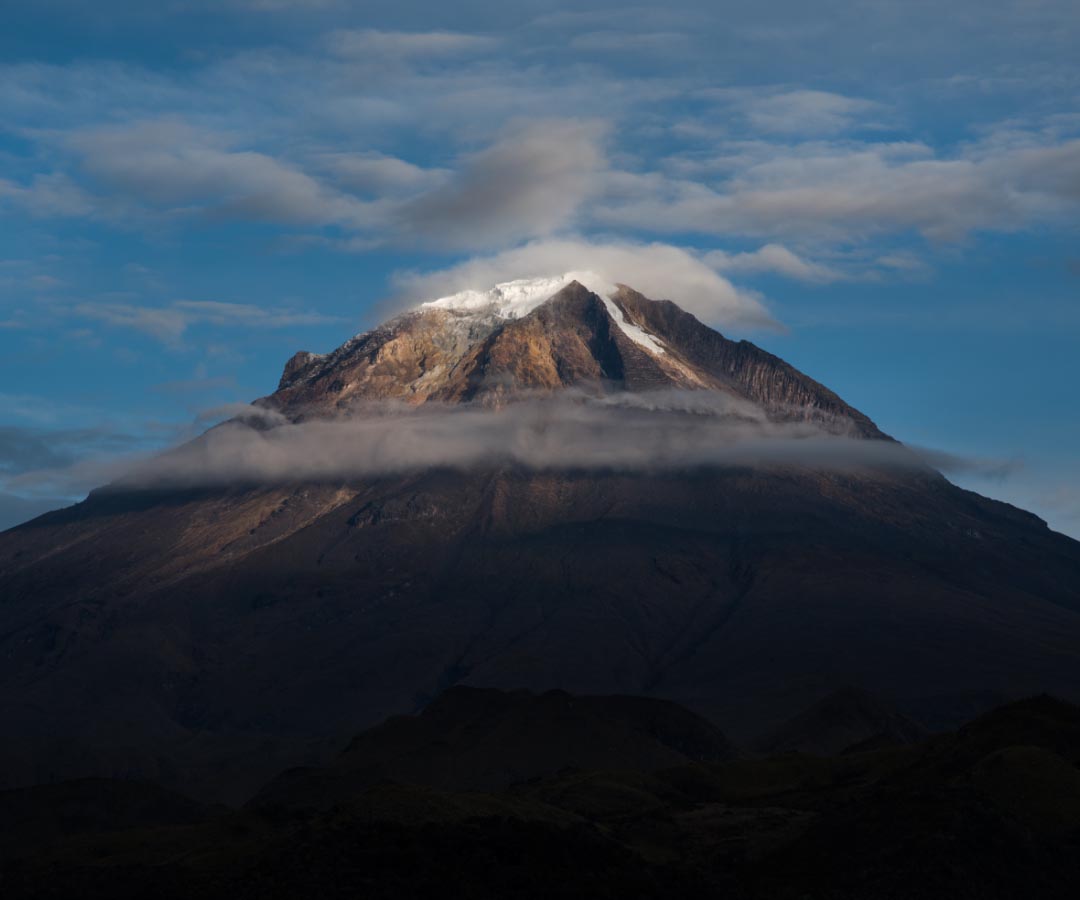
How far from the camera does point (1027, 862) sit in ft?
336

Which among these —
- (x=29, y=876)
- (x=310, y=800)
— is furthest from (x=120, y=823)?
(x=29, y=876)

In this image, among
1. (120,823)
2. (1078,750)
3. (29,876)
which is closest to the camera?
(29,876)

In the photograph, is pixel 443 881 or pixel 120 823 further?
pixel 120 823

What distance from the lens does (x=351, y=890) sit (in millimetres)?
99125

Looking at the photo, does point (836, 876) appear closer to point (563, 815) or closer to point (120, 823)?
point (563, 815)

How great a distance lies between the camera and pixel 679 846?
124m

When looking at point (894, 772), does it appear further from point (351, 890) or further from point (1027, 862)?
point (351, 890)

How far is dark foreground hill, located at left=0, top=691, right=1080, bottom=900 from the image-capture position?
331ft

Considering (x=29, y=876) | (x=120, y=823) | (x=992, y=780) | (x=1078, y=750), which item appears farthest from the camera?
(x=120, y=823)

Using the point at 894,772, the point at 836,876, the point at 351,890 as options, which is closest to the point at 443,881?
the point at 351,890

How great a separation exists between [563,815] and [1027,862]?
1498 inches

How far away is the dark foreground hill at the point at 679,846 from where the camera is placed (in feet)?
331

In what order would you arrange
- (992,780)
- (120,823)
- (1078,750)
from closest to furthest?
1. (992,780)
2. (1078,750)
3. (120,823)

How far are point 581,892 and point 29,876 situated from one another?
43157 mm
